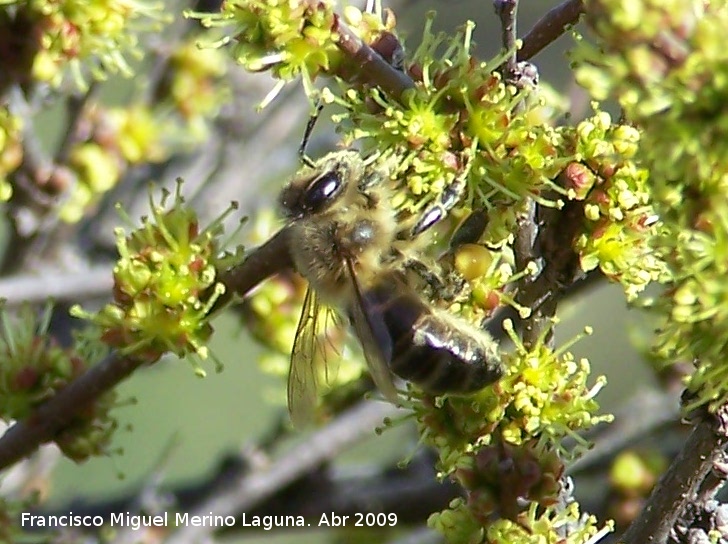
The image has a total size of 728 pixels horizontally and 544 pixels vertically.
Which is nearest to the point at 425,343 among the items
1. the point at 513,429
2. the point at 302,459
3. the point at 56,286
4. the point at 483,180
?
the point at 513,429

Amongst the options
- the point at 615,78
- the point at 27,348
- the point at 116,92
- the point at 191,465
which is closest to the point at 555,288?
the point at 615,78

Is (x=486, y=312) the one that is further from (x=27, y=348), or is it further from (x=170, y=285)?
(x=27, y=348)

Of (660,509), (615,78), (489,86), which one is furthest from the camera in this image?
(489,86)

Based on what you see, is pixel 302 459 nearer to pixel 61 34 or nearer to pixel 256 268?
pixel 256 268

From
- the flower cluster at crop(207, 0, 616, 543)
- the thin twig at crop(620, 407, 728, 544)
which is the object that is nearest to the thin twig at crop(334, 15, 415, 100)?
the flower cluster at crop(207, 0, 616, 543)

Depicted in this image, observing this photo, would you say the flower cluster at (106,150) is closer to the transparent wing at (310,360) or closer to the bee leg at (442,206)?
the transparent wing at (310,360)

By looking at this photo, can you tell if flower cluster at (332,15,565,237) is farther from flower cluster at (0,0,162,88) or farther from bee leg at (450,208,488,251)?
flower cluster at (0,0,162,88)

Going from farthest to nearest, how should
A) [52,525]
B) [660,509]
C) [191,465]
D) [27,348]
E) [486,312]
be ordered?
[191,465]
[52,525]
[27,348]
[486,312]
[660,509]
